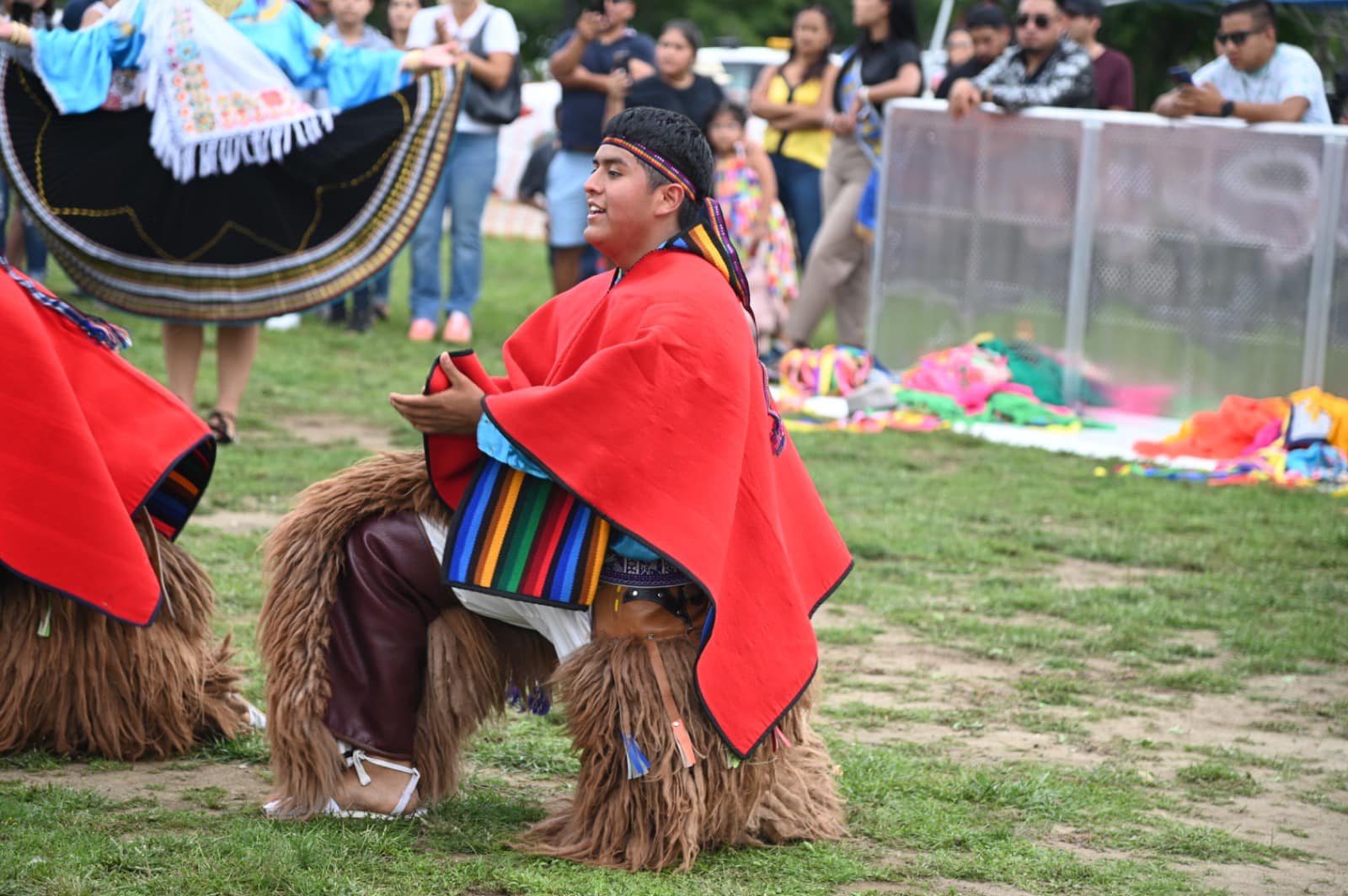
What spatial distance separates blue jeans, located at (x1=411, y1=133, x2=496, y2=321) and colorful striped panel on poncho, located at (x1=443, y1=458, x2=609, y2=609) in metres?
7.85

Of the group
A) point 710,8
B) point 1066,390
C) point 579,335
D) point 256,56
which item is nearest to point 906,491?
point 1066,390

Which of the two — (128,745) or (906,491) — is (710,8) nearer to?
(906,491)

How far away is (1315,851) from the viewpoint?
3.73m

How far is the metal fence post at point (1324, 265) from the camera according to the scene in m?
8.40

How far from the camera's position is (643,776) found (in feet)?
10.9

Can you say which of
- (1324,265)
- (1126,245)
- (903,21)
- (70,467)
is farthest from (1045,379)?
(70,467)

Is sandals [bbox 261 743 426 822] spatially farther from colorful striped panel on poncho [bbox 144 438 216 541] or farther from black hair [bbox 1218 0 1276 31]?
black hair [bbox 1218 0 1276 31]

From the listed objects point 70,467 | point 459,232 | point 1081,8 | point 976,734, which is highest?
point 1081,8

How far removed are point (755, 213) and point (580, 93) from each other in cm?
141

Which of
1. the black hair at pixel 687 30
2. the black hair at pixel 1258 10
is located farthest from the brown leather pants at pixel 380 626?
the black hair at pixel 687 30

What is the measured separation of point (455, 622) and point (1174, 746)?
6.75 feet

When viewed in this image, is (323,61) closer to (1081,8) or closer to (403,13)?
(403,13)

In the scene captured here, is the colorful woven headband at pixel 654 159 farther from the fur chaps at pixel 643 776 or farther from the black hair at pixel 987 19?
the black hair at pixel 987 19

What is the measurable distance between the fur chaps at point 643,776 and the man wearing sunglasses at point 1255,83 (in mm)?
6352
